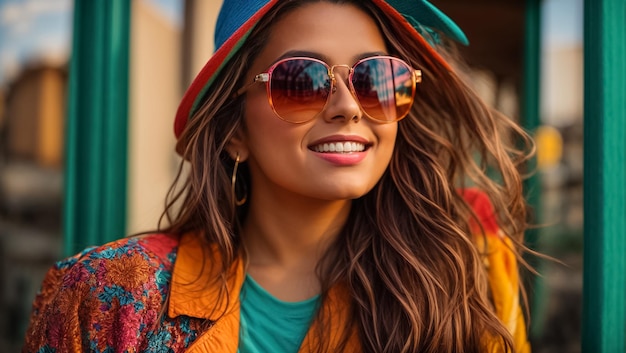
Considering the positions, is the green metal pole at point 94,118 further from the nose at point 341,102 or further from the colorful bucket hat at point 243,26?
the nose at point 341,102

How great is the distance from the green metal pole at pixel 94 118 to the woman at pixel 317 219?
0.28m

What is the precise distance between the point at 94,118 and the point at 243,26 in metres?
0.68

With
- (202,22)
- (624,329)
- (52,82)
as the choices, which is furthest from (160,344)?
(202,22)

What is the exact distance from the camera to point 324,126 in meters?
1.70

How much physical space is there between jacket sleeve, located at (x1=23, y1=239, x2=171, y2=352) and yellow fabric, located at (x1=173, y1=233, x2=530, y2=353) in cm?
8

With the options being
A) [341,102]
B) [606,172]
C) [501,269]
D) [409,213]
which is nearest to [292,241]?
[409,213]

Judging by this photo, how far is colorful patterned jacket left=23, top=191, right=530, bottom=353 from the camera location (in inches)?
64.1

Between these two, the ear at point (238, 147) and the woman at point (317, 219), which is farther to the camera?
the ear at point (238, 147)

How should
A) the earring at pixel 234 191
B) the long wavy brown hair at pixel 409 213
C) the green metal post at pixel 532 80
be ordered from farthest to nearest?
the green metal post at pixel 532 80 → the earring at pixel 234 191 → the long wavy brown hair at pixel 409 213

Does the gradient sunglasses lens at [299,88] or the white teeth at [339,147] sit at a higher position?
the gradient sunglasses lens at [299,88]

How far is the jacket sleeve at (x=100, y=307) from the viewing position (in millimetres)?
1618

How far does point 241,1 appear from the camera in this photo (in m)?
1.75

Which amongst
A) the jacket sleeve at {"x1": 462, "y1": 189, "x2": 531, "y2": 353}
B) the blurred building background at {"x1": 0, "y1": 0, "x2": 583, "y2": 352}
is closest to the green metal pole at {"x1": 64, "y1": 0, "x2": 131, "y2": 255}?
the blurred building background at {"x1": 0, "y1": 0, "x2": 583, "y2": 352}

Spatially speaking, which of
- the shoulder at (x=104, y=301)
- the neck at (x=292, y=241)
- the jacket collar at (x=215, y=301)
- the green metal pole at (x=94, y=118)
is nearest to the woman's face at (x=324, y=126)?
the neck at (x=292, y=241)
